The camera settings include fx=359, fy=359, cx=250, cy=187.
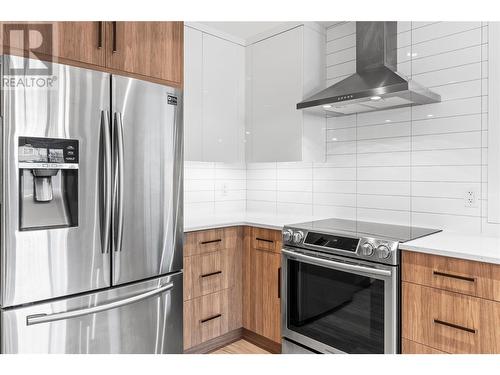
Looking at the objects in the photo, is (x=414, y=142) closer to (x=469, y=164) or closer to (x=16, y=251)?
(x=469, y=164)

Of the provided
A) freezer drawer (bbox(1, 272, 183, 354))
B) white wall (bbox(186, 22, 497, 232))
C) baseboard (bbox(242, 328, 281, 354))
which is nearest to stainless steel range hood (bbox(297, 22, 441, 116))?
white wall (bbox(186, 22, 497, 232))

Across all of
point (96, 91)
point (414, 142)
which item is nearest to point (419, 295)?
point (414, 142)

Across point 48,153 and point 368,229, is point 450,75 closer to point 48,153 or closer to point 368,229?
point 368,229

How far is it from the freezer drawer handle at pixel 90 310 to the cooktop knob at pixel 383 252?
1170 millimetres

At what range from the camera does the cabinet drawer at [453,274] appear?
1572 millimetres

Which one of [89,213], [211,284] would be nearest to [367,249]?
[211,284]

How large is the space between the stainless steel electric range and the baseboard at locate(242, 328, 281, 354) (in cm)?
14

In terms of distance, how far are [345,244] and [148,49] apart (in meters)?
1.56

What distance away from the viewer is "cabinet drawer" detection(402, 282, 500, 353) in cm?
158

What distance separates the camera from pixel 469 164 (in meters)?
2.16

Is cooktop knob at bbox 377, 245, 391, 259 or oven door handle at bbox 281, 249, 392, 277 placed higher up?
cooktop knob at bbox 377, 245, 391, 259

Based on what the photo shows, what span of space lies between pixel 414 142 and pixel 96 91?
1.97 meters

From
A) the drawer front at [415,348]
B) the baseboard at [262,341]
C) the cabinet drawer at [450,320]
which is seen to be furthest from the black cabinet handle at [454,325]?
the baseboard at [262,341]

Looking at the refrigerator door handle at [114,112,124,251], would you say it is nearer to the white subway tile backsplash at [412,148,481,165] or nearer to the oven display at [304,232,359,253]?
the oven display at [304,232,359,253]
